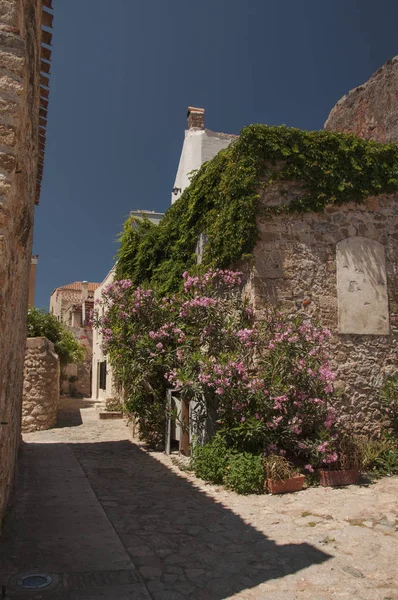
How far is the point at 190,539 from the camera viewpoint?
187 inches

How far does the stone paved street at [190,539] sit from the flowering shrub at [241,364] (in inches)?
33.8

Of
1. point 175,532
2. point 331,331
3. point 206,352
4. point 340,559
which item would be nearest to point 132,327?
point 206,352

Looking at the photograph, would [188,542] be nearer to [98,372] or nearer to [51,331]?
[51,331]

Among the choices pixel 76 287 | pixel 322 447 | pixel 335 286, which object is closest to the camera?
pixel 322 447

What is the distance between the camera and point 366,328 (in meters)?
8.44

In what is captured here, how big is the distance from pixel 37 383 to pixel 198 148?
845 cm

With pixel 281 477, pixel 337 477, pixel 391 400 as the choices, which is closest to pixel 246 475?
pixel 281 477

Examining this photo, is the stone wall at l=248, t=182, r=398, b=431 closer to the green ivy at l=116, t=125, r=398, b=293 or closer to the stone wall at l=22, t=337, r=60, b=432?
the green ivy at l=116, t=125, r=398, b=293

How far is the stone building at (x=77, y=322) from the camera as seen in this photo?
26.4 metres

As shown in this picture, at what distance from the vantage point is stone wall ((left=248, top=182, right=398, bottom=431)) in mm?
8195

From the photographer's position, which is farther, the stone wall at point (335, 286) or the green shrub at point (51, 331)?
the green shrub at point (51, 331)

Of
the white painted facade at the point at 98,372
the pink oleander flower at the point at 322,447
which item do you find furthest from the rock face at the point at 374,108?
the white painted facade at the point at 98,372

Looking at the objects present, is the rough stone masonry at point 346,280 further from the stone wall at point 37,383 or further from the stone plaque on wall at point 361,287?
the stone wall at point 37,383

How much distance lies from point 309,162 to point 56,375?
310 inches
